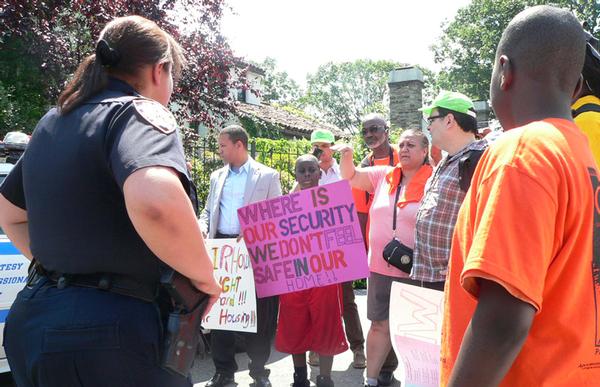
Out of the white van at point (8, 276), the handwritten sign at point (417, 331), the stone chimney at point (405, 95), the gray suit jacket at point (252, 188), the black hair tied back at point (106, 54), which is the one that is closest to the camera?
the black hair tied back at point (106, 54)

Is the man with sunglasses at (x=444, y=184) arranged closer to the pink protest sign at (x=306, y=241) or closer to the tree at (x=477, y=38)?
the pink protest sign at (x=306, y=241)

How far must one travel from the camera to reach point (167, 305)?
181 cm

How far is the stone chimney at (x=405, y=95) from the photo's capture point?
50.0ft

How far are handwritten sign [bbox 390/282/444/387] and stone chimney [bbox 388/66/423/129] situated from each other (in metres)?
12.3

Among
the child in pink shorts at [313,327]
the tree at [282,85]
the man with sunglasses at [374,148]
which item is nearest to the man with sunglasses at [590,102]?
the child in pink shorts at [313,327]

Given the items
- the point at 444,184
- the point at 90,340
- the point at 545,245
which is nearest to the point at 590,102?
the point at 444,184

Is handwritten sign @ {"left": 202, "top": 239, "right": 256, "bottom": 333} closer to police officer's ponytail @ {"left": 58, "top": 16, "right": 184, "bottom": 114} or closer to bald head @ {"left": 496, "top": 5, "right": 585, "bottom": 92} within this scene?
police officer's ponytail @ {"left": 58, "top": 16, "right": 184, "bottom": 114}

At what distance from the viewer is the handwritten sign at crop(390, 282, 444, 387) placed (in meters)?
2.84

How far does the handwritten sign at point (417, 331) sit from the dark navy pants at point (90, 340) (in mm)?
1519

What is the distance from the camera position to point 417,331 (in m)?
3.04

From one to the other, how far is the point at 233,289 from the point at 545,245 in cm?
401

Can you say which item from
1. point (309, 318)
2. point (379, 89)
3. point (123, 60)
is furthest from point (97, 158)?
point (379, 89)

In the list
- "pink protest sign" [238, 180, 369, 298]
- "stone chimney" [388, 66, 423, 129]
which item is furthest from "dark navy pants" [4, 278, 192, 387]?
"stone chimney" [388, 66, 423, 129]

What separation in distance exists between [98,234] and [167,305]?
1.04ft
